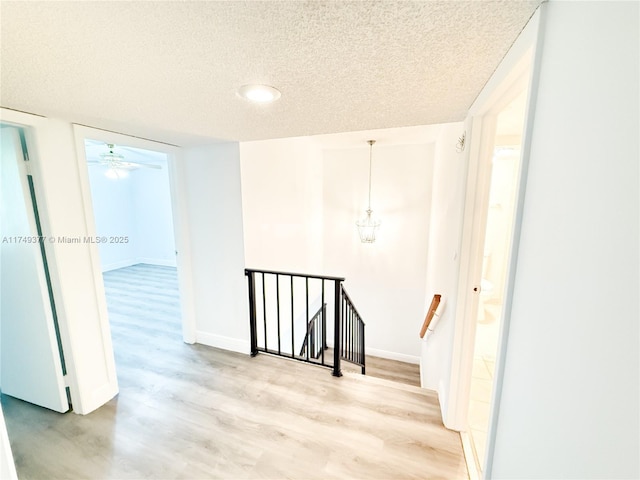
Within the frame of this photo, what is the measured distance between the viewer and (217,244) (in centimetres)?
260

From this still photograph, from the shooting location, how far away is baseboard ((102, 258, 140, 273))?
5.91 meters

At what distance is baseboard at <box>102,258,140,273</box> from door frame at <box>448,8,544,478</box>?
7310mm

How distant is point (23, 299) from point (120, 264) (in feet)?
17.1

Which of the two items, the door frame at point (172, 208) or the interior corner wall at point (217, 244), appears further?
the interior corner wall at point (217, 244)

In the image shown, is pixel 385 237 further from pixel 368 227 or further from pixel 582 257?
pixel 582 257

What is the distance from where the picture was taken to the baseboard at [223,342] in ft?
8.66

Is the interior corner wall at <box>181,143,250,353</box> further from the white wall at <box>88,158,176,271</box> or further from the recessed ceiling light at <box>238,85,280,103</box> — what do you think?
the white wall at <box>88,158,176,271</box>

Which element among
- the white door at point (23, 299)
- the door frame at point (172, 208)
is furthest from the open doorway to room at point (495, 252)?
the white door at point (23, 299)

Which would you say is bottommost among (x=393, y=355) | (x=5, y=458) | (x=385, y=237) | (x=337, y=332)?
(x=393, y=355)

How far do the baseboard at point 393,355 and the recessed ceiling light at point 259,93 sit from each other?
4.33 m

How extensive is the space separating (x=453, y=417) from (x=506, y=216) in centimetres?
334

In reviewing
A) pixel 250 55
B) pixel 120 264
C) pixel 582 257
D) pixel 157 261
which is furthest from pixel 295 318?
pixel 120 264

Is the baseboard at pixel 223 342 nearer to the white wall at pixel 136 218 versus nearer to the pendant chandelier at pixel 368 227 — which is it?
the pendant chandelier at pixel 368 227

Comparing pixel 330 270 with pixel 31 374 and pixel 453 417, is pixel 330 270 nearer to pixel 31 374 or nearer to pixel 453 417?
pixel 453 417
